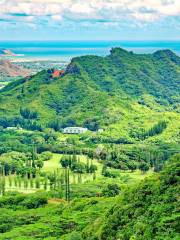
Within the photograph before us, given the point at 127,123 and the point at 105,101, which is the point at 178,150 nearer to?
the point at 127,123

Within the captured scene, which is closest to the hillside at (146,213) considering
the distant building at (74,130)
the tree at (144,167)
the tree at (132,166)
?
the tree at (144,167)

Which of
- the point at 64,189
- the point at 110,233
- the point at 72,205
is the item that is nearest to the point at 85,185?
the point at 64,189

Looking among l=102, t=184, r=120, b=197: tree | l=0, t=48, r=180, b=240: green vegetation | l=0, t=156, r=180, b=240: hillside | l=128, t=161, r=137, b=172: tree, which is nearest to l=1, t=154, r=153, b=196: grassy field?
l=0, t=48, r=180, b=240: green vegetation

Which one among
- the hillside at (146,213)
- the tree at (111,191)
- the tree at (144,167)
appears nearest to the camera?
the hillside at (146,213)

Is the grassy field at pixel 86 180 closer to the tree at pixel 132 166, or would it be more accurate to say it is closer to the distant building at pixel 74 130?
the tree at pixel 132 166

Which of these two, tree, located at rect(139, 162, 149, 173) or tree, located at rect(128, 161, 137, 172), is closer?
tree, located at rect(139, 162, 149, 173)

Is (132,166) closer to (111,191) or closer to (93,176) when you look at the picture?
(93,176)

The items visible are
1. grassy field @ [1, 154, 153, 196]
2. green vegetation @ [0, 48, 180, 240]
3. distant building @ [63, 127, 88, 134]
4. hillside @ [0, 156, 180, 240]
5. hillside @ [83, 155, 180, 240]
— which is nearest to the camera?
hillside @ [83, 155, 180, 240]

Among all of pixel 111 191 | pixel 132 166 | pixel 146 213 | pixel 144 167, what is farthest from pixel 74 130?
pixel 146 213

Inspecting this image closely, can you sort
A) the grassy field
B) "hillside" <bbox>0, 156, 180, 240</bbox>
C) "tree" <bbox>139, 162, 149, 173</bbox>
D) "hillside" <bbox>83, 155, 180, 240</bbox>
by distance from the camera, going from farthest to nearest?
"tree" <bbox>139, 162, 149, 173</bbox> → the grassy field → "hillside" <bbox>0, 156, 180, 240</bbox> → "hillside" <bbox>83, 155, 180, 240</bbox>

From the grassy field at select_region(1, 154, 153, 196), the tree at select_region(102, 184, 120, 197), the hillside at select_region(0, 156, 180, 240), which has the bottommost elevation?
the grassy field at select_region(1, 154, 153, 196)

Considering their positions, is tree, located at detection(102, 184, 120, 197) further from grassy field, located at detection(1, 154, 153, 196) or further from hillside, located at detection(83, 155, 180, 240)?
hillside, located at detection(83, 155, 180, 240)

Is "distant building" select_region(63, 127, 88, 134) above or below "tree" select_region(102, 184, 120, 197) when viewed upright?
below
